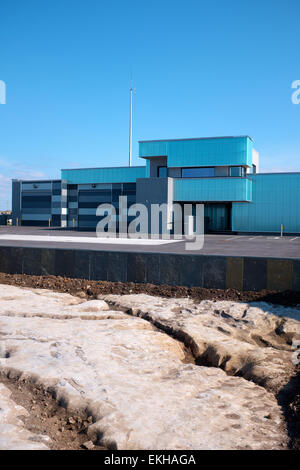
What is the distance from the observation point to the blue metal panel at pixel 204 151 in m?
40.9

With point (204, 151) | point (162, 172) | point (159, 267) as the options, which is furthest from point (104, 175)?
point (159, 267)

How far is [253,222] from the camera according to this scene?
40875mm

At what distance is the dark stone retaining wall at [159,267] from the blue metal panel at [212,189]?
29161mm

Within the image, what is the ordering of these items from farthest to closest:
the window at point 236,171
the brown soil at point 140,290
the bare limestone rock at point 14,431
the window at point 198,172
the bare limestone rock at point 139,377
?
the window at point 198,172 < the window at point 236,171 < the brown soil at point 140,290 < the bare limestone rock at point 139,377 < the bare limestone rock at point 14,431

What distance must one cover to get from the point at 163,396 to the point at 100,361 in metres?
1.42

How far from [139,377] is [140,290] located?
19.9ft

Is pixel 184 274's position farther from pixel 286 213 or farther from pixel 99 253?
pixel 286 213

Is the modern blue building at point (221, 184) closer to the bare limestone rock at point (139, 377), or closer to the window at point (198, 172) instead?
the window at point (198, 172)

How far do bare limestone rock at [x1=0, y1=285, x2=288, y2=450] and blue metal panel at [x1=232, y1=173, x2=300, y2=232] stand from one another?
3252 centimetres

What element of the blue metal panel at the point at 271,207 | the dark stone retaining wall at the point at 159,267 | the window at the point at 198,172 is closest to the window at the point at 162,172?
the window at the point at 198,172

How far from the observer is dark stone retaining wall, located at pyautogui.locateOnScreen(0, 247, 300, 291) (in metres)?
11.2

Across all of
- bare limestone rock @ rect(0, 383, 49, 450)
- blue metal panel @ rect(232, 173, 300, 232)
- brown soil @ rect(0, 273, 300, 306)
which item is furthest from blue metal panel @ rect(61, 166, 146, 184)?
bare limestone rock @ rect(0, 383, 49, 450)

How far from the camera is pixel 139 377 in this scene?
5.86m

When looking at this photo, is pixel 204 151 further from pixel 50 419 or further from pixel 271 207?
pixel 50 419
